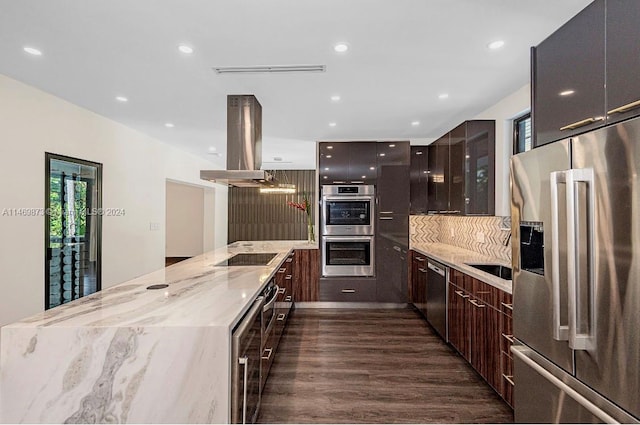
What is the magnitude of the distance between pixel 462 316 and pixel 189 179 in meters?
5.65

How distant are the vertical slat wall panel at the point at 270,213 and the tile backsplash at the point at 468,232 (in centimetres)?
429

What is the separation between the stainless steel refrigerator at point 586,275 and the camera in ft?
3.78

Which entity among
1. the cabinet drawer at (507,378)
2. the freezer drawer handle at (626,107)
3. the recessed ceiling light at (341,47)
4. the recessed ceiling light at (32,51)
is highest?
the recessed ceiling light at (32,51)

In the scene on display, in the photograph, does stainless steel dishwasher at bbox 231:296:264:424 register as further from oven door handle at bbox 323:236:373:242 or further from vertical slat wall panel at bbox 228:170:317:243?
vertical slat wall panel at bbox 228:170:317:243

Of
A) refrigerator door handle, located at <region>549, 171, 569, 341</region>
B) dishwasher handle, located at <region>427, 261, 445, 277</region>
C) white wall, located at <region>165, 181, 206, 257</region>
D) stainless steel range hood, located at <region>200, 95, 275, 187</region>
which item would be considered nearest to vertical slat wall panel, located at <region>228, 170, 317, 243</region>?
white wall, located at <region>165, 181, 206, 257</region>

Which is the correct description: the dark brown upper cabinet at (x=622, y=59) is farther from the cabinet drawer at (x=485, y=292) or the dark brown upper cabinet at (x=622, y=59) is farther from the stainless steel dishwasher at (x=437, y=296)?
the stainless steel dishwasher at (x=437, y=296)

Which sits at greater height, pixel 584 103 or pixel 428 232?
pixel 584 103

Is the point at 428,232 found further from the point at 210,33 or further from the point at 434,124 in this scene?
the point at 210,33

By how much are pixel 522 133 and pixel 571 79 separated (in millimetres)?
1796

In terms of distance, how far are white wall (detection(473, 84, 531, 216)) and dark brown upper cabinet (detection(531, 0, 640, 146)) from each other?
1.45 meters

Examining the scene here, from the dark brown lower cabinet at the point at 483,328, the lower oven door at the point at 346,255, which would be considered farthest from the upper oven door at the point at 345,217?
the dark brown lower cabinet at the point at 483,328

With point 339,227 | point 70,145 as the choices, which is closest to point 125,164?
point 70,145

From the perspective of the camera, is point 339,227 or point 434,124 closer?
point 434,124

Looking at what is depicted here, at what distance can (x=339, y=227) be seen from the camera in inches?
192
